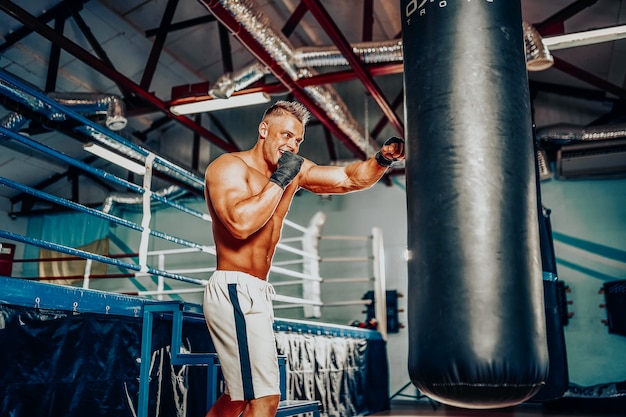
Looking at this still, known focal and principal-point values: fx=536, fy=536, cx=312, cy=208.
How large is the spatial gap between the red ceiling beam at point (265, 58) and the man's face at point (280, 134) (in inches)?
98.3

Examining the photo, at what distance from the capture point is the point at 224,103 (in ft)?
18.9

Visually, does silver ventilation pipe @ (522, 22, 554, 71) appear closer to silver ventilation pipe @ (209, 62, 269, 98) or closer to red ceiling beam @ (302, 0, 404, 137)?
red ceiling beam @ (302, 0, 404, 137)

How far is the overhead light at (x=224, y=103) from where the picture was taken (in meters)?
5.61

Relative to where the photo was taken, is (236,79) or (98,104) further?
(98,104)

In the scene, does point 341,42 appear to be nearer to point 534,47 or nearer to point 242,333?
point 534,47

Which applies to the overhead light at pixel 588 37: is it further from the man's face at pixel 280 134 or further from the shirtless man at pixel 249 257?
the man's face at pixel 280 134

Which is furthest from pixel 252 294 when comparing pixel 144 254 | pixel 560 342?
pixel 560 342

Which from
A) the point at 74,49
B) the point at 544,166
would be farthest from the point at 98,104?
the point at 544,166

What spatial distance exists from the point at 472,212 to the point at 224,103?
4.70 m

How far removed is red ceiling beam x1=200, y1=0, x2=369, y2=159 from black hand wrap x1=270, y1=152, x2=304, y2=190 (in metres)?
2.73

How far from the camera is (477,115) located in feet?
4.89

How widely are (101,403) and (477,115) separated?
186 cm

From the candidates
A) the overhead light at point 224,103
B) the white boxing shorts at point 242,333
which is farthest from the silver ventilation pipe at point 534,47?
the white boxing shorts at point 242,333

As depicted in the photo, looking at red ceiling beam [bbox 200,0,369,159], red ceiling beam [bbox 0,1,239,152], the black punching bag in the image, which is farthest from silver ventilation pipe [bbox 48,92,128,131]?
the black punching bag
